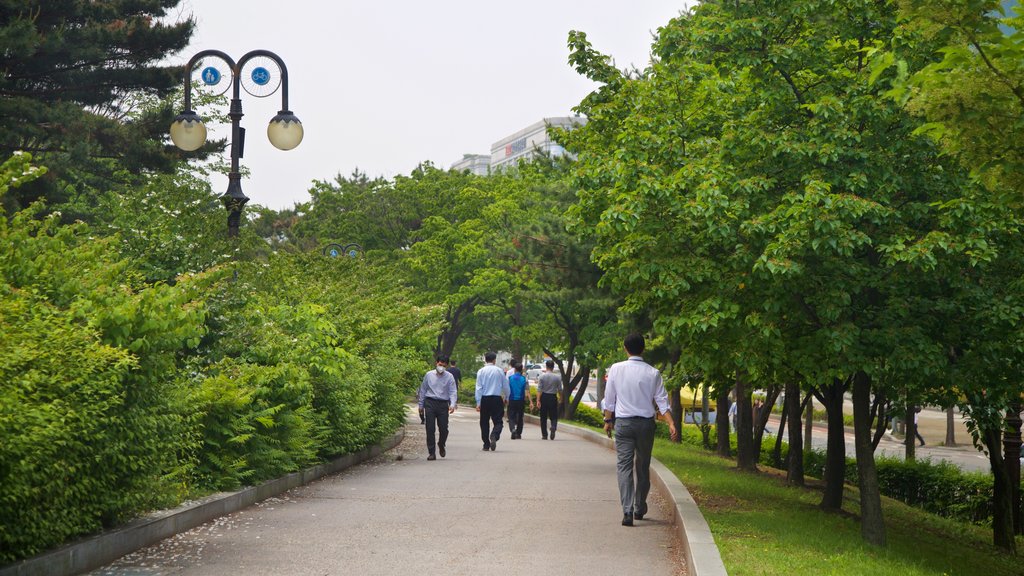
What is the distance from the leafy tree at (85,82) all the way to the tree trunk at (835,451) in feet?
56.2

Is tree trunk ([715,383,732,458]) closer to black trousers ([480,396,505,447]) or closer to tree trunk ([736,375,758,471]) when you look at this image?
tree trunk ([736,375,758,471])

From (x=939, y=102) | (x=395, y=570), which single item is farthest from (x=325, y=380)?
(x=939, y=102)

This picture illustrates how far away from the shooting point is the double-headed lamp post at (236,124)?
14125 mm

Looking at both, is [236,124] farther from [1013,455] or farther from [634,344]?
[1013,455]

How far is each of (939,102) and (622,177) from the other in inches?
176

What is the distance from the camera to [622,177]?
1141 cm

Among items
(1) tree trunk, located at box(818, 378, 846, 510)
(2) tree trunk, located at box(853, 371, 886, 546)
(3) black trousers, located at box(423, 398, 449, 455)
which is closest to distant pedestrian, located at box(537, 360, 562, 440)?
(3) black trousers, located at box(423, 398, 449, 455)

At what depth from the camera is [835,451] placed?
1439 cm

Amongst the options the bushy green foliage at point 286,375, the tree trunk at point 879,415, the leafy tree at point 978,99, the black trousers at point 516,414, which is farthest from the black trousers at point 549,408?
the leafy tree at point 978,99

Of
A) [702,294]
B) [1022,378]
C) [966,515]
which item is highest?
[702,294]

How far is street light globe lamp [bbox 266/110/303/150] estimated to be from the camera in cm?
1438

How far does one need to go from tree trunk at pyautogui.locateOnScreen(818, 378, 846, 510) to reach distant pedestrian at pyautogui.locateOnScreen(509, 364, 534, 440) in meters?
10.1

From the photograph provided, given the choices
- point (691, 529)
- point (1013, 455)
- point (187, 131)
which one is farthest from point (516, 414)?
point (691, 529)

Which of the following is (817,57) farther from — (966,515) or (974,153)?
(966,515)
